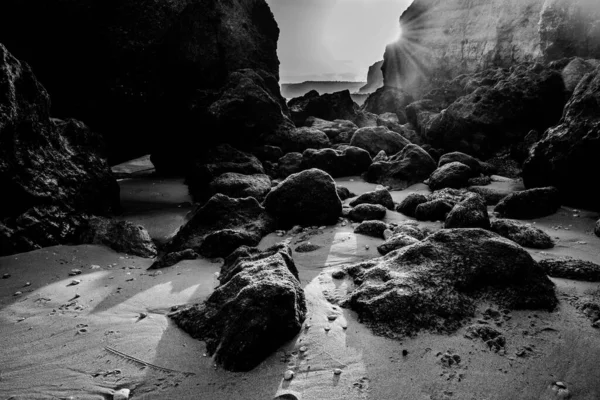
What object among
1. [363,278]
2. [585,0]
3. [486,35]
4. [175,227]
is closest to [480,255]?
[363,278]

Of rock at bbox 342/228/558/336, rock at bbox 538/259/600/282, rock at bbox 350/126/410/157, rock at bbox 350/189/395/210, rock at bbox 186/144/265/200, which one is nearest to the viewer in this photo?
rock at bbox 342/228/558/336

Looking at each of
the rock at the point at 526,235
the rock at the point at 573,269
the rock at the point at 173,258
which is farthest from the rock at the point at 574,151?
the rock at the point at 173,258

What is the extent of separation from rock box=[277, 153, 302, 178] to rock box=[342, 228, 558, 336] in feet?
30.9

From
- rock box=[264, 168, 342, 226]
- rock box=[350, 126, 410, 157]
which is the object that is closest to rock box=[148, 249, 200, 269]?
rock box=[264, 168, 342, 226]

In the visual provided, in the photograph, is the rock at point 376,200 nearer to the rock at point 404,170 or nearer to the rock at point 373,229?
the rock at point 373,229

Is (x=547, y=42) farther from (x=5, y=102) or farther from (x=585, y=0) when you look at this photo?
(x=5, y=102)

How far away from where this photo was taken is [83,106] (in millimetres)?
12172

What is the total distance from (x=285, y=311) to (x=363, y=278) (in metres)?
1.30

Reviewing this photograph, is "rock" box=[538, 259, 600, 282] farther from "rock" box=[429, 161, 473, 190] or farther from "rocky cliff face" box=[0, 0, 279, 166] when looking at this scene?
"rocky cliff face" box=[0, 0, 279, 166]

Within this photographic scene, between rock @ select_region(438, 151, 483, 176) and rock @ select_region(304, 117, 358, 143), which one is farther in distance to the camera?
rock @ select_region(304, 117, 358, 143)

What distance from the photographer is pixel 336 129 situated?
66.2ft

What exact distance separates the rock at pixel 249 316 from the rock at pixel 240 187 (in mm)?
5891

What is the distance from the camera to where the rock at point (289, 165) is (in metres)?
13.4

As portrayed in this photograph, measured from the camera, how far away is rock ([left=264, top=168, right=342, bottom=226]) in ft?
24.1
